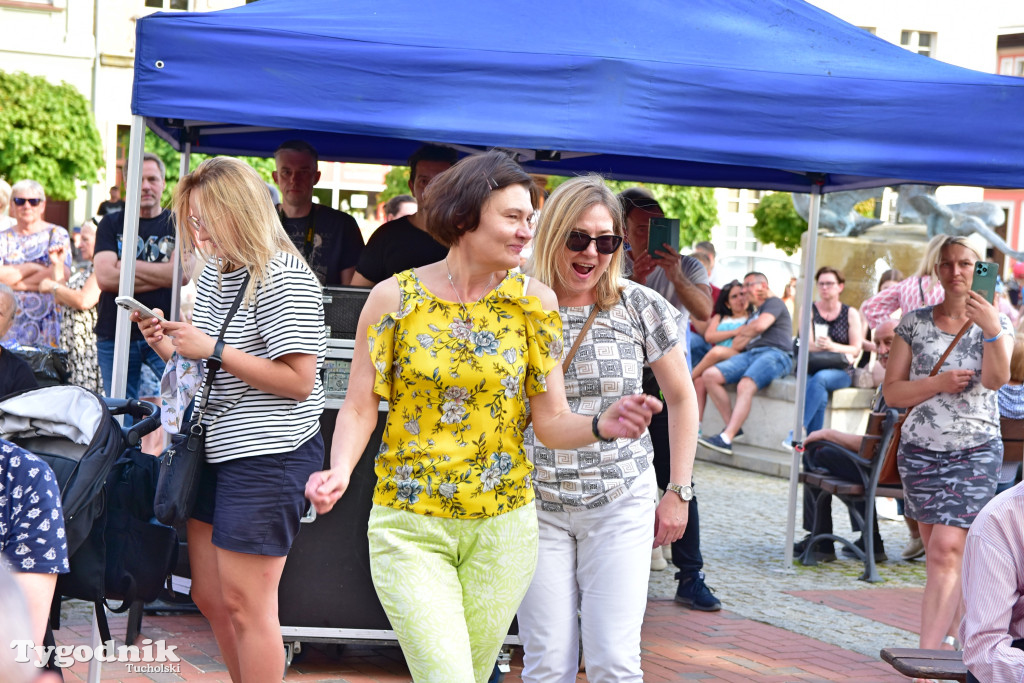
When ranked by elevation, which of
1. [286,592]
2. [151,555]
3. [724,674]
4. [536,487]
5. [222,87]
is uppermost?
[222,87]

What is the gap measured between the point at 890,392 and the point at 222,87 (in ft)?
10.1

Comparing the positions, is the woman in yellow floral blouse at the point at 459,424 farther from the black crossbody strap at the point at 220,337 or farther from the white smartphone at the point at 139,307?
the white smartphone at the point at 139,307

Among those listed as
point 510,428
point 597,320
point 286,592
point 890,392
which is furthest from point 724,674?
point 510,428

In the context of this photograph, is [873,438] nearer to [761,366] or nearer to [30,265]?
[761,366]

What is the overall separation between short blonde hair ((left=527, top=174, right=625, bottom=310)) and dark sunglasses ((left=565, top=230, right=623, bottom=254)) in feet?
0.11

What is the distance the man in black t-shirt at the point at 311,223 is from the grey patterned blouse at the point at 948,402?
2.63 meters

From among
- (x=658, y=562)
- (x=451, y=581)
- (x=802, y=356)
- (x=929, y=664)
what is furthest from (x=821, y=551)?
(x=451, y=581)

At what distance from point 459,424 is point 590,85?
2224mm

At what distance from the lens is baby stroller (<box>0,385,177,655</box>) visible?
361 cm

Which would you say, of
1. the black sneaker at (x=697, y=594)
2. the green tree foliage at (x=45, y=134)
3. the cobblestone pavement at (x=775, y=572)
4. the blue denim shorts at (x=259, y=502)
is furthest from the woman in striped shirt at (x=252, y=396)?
the green tree foliage at (x=45, y=134)

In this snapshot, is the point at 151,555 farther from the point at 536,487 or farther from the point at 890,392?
the point at 890,392

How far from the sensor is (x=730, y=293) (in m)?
13.0

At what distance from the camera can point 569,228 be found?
3.60 meters

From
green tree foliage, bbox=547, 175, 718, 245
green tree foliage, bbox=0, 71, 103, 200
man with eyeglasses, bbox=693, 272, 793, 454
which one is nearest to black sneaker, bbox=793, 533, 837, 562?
man with eyeglasses, bbox=693, 272, 793, 454
